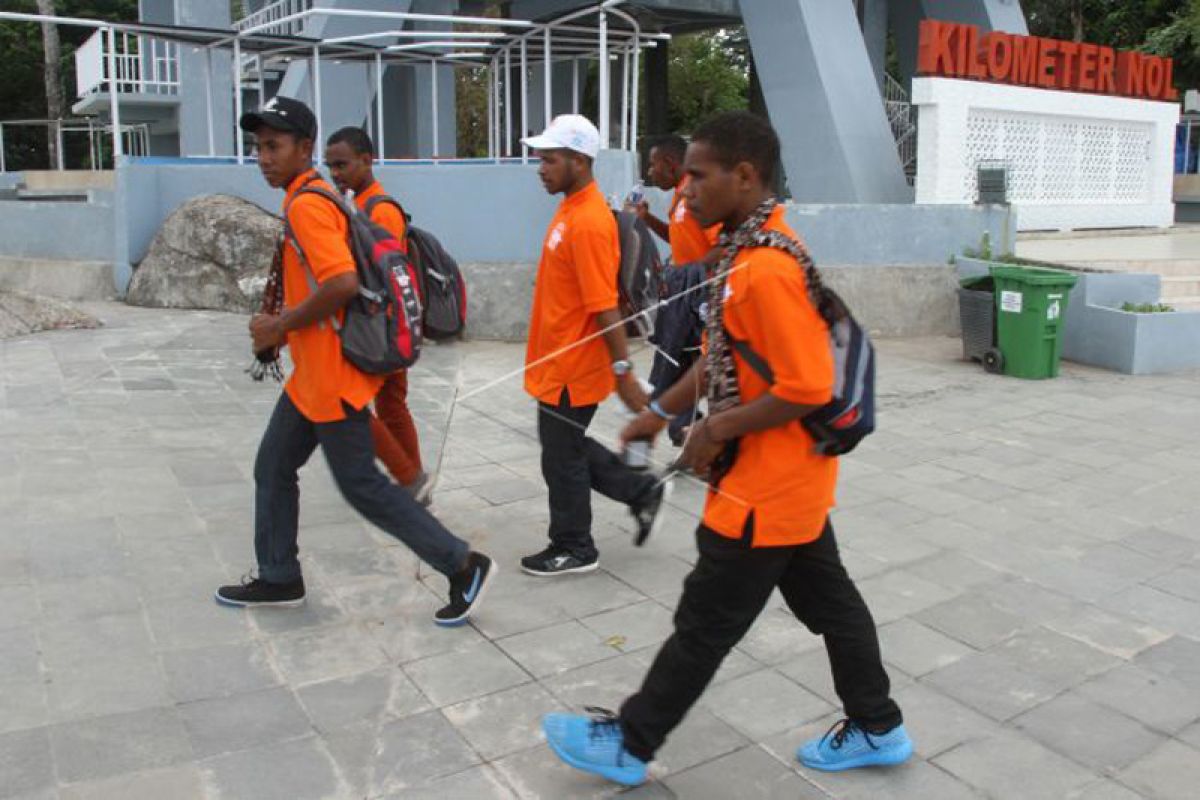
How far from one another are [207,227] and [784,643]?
8.65 metres

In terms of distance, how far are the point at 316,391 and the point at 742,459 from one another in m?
1.67

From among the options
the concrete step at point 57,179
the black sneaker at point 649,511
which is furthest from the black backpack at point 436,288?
the concrete step at point 57,179

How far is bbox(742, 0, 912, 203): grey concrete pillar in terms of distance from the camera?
480 inches

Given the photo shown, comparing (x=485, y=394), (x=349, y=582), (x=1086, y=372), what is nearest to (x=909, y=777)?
(x=349, y=582)

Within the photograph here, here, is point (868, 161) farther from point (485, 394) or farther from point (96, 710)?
point (96, 710)

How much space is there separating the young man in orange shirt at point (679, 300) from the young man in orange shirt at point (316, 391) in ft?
5.25

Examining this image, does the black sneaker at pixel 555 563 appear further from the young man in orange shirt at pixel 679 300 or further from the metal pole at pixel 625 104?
the metal pole at pixel 625 104

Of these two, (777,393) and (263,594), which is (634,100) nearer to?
(263,594)

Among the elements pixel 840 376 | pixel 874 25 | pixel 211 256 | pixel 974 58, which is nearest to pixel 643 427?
pixel 840 376

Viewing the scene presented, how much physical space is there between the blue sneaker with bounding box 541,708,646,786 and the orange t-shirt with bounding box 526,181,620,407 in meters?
1.53

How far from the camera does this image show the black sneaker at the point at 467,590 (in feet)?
13.2

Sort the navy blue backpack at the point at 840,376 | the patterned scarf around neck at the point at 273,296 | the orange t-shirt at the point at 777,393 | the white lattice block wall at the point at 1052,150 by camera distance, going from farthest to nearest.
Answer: the white lattice block wall at the point at 1052,150, the patterned scarf around neck at the point at 273,296, the navy blue backpack at the point at 840,376, the orange t-shirt at the point at 777,393

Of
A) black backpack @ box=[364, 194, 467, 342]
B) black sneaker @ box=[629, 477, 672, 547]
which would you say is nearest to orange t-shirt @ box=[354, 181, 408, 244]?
black backpack @ box=[364, 194, 467, 342]

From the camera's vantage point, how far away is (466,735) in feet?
10.9
